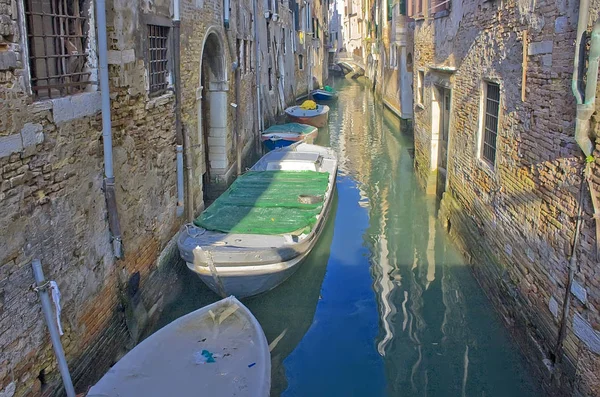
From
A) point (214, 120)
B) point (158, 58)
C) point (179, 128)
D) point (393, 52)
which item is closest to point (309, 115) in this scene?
point (393, 52)

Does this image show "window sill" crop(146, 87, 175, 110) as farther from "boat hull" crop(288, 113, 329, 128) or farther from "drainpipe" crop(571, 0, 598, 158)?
"boat hull" crop(288, 113, 329, 128)

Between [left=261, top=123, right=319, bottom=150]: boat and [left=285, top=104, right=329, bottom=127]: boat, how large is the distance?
259 centimetres

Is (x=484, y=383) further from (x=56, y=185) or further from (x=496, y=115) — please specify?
(x=56, y=185)

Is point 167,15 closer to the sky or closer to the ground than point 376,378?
closer to the sky

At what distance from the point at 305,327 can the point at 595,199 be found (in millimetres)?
3401

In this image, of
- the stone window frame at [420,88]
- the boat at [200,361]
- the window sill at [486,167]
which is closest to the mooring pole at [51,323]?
the boat at [200,361]

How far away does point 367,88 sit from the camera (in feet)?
118

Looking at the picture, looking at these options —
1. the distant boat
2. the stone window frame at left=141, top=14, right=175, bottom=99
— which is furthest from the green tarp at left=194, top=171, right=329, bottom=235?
the distant boat

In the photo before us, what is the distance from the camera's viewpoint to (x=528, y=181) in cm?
529

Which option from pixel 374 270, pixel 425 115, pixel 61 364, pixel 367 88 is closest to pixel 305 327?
pixel 374 270

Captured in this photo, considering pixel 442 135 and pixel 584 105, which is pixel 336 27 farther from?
pixel 584 105

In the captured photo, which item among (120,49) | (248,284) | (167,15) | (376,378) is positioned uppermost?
(167,15)

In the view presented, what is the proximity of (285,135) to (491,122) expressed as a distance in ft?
27.0

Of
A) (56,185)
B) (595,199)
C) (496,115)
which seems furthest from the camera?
(496,115)
